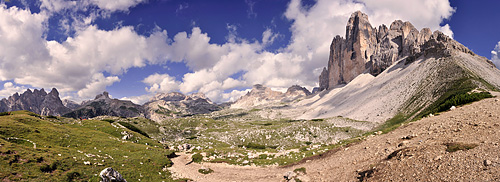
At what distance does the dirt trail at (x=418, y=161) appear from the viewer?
40.9 feet

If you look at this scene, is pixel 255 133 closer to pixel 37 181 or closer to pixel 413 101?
pixel 37 181

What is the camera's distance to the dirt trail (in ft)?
40.9

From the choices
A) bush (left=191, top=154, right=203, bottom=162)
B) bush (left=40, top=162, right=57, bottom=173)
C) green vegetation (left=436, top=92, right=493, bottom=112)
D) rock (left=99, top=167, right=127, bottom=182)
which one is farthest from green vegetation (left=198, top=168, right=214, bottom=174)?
green vegetation (left=436, top=92, right=493, bottom=112)

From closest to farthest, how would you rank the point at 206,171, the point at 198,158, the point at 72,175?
the point at 72,175 → the point at 206,171 → the point at 198,158

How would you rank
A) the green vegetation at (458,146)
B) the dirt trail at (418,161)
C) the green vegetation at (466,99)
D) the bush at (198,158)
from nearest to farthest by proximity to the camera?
the dirt trail at (418,161) < the green vegetation at (458,146) < the bush at (198,158) < the green vegetation at (466,99)

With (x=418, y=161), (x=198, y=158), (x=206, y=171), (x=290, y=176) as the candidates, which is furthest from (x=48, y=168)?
(x=418, y=161)

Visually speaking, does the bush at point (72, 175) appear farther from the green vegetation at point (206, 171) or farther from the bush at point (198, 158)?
the bush at point (198, 158)

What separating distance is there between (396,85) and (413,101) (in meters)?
40.1

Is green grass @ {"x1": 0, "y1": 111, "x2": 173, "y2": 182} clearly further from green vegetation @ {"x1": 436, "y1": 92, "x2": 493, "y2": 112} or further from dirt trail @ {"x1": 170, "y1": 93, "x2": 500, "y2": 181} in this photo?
green vegetation @ {"x1": 436, "y1": 92, "x2": 493, "y2": 112}

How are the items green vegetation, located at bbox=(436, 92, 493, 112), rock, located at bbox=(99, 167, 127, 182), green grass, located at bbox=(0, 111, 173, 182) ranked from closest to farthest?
rock, located at bbox=(99, 167, 127, 182), green grass, located at bbox=(0, 111, 173, 182), green vegetation, located at bbox=(436, 92, 493, 112)

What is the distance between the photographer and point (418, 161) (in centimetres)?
1552

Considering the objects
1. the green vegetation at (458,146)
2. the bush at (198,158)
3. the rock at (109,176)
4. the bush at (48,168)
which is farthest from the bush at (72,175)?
the green vegetation at (458,146)

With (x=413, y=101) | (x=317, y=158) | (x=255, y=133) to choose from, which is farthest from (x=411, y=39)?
(x=317, y=158)

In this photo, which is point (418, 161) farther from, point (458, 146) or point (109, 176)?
point (109, 176)
